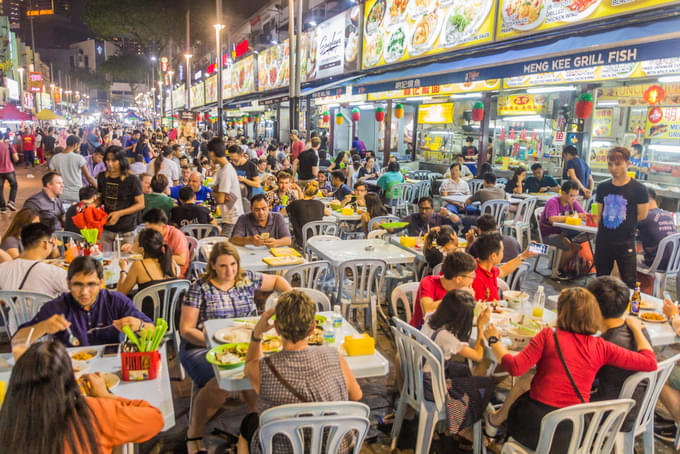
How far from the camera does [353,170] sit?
14.5m

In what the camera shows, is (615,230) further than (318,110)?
No

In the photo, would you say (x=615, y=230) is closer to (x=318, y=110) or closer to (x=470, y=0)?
(x=470, y=0)

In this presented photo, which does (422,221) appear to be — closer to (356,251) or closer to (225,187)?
(356,251)

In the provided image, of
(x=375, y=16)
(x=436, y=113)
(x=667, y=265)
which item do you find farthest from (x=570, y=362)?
(x=436, y=113)

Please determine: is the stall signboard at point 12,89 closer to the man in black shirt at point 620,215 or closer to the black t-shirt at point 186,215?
the black t-shirt at point 186,215

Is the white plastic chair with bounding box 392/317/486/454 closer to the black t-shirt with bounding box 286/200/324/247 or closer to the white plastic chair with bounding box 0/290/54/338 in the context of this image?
the white plastic chair with bounding box 0/290/54/338

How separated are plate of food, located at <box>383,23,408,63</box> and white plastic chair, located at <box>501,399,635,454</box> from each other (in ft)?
32.1

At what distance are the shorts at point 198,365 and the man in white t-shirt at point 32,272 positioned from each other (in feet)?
4.12

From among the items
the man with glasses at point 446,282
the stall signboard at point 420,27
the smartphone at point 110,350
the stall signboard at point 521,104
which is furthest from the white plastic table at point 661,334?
the stall signboard at point 521,104

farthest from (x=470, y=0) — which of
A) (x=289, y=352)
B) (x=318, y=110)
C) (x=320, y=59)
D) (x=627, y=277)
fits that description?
(x=318, y=110)

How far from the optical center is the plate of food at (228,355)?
3166mm

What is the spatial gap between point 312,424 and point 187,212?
5.14 metres

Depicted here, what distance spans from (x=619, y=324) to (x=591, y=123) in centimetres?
1081

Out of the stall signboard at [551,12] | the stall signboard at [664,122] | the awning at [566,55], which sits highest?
the stall signboard at [551,12]
